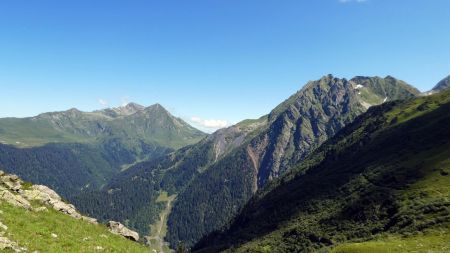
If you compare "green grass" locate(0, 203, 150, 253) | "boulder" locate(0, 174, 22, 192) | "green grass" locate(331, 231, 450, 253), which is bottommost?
"green grass" locate(331, 231, 450, 253)

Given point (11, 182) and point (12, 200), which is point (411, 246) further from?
point (12, 200)

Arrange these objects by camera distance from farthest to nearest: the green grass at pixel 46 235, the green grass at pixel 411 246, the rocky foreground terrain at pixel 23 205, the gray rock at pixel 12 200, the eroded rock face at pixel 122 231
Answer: the green grass at pixel 411 246 < the eroded rock face at pixel 122 231 < the gray rock at pixel 12 200 < the green grass at pixel 46 235 < the rocky foreground terrain at pixel 23 205

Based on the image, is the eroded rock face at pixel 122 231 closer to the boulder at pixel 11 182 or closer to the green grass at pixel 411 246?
the boulder at pixel 11 182

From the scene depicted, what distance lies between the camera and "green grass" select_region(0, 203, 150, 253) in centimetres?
3131

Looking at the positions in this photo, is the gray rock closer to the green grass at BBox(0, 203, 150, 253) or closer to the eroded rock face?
the green grass at BBox(0, 203, 150, 253)

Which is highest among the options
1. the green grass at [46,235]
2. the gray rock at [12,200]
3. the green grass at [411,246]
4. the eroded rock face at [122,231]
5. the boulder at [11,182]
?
the boulder at [11,182]

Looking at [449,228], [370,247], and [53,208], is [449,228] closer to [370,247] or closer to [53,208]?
[370,247]

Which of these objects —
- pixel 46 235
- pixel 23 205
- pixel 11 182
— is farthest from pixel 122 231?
pixel 46 235

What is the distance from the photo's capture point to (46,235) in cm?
3447

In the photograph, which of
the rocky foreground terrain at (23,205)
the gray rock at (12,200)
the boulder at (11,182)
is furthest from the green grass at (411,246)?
the gray rock at (12,200)

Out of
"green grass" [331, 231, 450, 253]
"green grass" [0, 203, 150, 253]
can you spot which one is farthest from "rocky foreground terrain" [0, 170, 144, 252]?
"green grass" [331, 231, 450, 253]

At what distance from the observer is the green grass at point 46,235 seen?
31.3m

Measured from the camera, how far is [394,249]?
97.1 metres

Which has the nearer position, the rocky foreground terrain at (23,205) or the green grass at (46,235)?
the rocky foreground terrain at (23,205)
